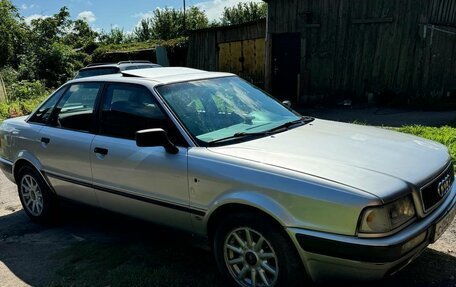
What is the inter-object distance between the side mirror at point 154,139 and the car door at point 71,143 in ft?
3.45

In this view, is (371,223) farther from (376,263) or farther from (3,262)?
(3,262)

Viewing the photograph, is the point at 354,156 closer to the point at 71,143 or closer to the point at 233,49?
the point at 71,143

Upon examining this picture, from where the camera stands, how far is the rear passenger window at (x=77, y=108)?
457 centimetres

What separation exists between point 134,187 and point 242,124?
109 centimetres

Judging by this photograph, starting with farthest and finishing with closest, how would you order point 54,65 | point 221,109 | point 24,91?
point 54,65 → point 24,91 → point 221,109

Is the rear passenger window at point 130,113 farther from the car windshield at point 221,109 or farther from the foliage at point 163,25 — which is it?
the foliage at point 163,25

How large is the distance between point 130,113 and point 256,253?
70.2 inches

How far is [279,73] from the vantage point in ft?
50.8

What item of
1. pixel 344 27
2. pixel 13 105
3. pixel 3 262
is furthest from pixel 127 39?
pixel 3 262

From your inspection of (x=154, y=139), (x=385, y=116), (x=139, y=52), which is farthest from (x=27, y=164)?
(x=139, y=52)

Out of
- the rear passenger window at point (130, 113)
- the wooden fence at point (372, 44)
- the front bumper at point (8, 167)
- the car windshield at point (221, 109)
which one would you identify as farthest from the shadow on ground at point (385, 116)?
the front bumper at point (8, 167)

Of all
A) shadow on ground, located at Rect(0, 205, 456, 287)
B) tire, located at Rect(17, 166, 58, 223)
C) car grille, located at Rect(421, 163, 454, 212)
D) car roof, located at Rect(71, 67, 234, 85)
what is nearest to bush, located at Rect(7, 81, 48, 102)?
tire, located at Rect(17, 166, 58, 223)

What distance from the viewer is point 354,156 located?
3.30 m

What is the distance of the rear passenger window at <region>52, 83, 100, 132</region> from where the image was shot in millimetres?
4568
